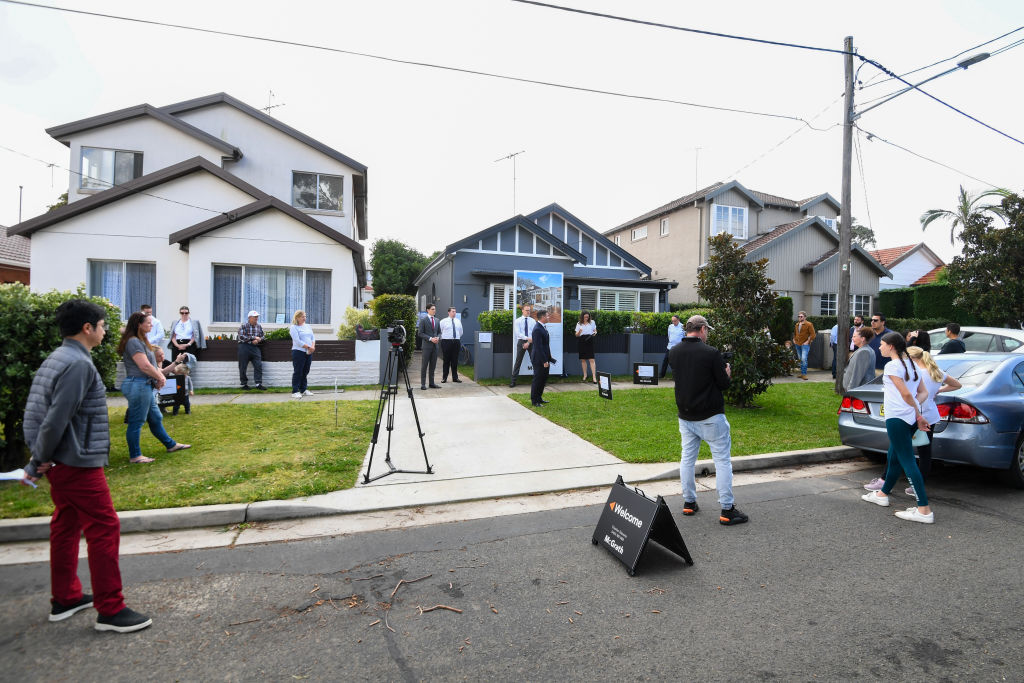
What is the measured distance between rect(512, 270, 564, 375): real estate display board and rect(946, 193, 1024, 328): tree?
1343 centimetres

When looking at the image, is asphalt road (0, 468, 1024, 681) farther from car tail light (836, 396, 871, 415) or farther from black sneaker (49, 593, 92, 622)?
car tail light (836, 396, 871, 415)

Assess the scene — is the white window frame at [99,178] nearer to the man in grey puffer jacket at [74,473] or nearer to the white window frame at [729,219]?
the man in grey puffer jacket at [74,473]

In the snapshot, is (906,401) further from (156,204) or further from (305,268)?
(156,204)

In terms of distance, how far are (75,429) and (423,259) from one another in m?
49.5

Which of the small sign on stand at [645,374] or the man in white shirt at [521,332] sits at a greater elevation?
the man in white shirt at [521,332]

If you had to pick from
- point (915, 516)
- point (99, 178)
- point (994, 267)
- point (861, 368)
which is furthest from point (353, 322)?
point (994, 267)

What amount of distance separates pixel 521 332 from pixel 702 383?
805cm

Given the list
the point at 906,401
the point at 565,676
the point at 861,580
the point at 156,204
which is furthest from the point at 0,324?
the point at 156,204

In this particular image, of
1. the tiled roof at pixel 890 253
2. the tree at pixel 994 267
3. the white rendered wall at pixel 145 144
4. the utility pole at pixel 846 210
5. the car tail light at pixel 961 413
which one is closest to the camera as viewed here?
the car tail light at pixel 961 413

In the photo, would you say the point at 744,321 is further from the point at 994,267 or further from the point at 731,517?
the point at 994,267

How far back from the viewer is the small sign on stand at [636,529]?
3713 mm

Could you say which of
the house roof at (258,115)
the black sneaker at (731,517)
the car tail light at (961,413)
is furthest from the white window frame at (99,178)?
the car tail light at (961,413)

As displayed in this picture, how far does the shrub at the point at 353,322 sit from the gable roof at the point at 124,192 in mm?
4257

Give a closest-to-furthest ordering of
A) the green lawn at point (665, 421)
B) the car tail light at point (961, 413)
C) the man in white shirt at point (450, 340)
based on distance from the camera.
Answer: the car tail light at point (961, 413), the green lawn at point (665, 421), the man in white shirt at point (450, 340)
